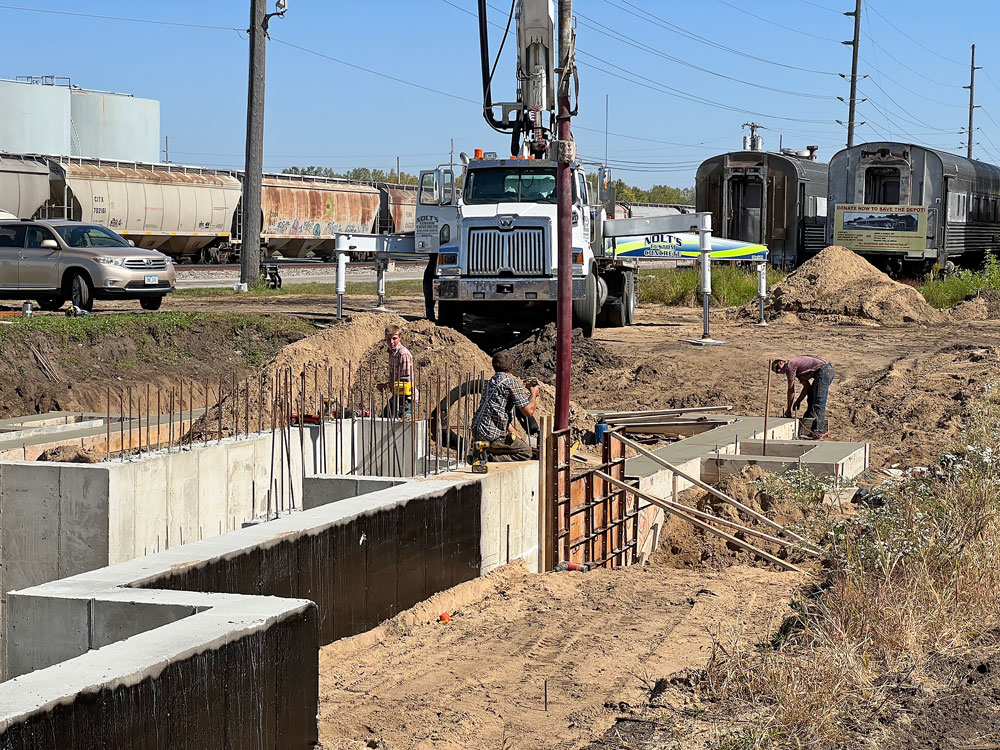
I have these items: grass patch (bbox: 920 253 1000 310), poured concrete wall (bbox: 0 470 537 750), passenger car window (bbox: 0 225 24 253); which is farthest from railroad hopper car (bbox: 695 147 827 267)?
poured concrete wall (bbox: 0 470 537 750)

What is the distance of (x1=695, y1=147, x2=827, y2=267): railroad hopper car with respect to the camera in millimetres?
32500

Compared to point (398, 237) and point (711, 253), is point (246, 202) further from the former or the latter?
point (711, 253)

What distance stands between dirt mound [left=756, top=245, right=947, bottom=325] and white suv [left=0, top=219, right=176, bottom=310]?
12.9 metres

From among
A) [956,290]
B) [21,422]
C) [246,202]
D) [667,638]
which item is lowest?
[667,638]

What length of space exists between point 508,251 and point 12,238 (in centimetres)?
925

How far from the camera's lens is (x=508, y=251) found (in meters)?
19.4

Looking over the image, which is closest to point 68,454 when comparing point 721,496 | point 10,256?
point 721,496

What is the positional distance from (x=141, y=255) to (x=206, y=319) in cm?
340

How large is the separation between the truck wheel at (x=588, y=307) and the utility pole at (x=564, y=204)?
8788 mm

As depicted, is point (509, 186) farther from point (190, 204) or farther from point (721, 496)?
point (190, 204)

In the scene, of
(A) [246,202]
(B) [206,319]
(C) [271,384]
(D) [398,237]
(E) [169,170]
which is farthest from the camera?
(E) [169,170]

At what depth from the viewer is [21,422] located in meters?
12.9

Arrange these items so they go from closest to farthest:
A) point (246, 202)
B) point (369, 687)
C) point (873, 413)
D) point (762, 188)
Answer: point (369, 687) → point (873, 413) → point (246, 202) → point (762, 188)

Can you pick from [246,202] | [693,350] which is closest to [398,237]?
[693,350]
